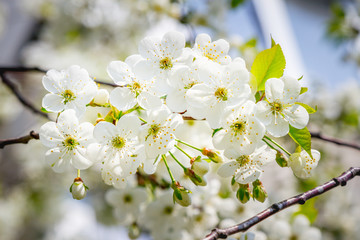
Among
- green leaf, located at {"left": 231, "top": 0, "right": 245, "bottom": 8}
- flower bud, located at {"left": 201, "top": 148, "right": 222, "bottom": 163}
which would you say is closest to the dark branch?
flower bud, located at {"left": 201, "top": 148, "right": 222, "bottom": 163}

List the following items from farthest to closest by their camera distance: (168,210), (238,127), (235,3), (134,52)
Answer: (134,52), (235,3), (168,210), (238,127)

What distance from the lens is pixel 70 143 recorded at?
46 centimetres

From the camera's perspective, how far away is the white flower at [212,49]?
19.6 inches

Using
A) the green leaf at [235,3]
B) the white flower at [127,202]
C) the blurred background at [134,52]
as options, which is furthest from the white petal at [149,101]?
the green leaf at [235,3]

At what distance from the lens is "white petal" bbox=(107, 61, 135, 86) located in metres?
0.48

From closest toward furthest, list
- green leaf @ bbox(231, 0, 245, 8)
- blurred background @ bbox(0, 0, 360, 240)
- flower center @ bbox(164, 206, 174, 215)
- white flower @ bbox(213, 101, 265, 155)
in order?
white flower @ bbox(213, 101, 265, 155) → flower center @ bbox(164, 206, 174, 215) → green leaf @ bbox(231, 0, 245, 8) → blurred background @ bbox(0, 0, 360, 240)

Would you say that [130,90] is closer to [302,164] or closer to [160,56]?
[160,56]

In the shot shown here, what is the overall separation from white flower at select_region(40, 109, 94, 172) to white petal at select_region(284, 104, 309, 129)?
0.28 m

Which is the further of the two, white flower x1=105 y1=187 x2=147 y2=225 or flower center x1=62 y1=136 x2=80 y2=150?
white flower x1=105 y1=187 x2=147 y2=225

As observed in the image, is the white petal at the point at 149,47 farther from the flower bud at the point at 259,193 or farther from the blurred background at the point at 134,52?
the blurred background at the point at 134,52

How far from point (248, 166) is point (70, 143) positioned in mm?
255

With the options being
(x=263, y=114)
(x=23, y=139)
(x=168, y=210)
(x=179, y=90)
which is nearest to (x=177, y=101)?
(x=179, y=90)

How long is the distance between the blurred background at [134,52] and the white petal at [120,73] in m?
0.58

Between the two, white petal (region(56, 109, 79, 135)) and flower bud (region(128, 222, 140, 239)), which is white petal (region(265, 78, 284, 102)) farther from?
flower bud (region(128, 222, 140, 239))
